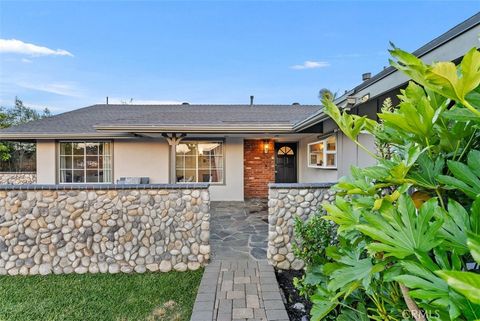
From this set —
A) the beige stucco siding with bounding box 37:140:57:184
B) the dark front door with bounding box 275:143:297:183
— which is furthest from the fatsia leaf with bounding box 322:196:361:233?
the beige stucco siding with bounding box 37:140:57:184

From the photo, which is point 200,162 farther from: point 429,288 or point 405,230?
point 429,288

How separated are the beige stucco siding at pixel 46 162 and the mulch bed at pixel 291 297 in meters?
9.50

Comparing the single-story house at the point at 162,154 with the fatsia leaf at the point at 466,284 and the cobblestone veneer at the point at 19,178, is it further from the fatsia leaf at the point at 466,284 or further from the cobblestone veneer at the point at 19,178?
the fatsia leaf at the point at 466,284

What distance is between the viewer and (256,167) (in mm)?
11406

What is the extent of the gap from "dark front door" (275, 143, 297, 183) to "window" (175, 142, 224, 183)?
306 cm

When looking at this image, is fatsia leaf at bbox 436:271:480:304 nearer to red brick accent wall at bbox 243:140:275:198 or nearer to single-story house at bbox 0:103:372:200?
single-story house at bbox 0:103:372:200

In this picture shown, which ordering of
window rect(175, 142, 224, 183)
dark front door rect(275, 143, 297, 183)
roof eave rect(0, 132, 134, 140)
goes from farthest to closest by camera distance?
dark front door rect(275, 143, 297, 183), window rect(175, 142, 224, 183), roof eave rect(0, 132, 134, 140)

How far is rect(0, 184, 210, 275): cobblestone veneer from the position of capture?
4727 mm

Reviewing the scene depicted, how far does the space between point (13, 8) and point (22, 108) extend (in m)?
21.9

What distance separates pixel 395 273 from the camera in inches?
53.4

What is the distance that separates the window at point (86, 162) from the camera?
34.0 feet

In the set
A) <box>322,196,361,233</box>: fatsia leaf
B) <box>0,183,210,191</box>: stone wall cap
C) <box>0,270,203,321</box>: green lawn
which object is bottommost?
<box>0,270,203,321</box>: green lawn

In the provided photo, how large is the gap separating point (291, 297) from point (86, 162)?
9556mm

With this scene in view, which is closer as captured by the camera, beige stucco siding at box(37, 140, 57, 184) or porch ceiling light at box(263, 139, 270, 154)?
beige stucco siding at box(37, 140, 57, 184)
